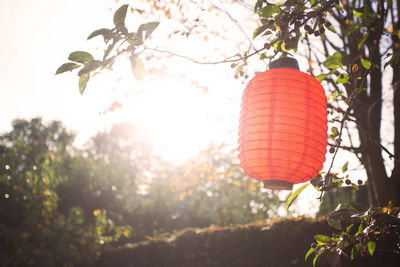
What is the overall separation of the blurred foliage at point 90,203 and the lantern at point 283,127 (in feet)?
6.51

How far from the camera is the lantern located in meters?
1.63

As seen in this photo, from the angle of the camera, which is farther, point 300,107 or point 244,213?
point 244,213

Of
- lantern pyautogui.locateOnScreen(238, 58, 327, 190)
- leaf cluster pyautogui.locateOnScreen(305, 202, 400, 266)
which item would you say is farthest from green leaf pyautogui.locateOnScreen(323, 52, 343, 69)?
leaf cluster pyautogui.locateOnScreen(305, 202, 400, 266)

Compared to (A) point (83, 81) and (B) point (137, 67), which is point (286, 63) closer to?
(B) point (137, 67)

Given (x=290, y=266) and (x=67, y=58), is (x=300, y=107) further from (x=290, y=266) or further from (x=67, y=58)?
(x=290, y=266)

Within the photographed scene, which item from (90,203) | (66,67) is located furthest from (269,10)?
(90,203)

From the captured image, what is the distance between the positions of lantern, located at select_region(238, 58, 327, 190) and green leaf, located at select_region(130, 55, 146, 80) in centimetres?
68

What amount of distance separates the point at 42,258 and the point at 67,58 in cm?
629

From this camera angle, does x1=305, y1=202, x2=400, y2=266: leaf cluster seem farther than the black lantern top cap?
No

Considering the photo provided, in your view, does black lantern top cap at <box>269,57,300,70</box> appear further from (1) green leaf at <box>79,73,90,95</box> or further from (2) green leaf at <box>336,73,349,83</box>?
(1) green leaf at <box>79,73,90,95</box>

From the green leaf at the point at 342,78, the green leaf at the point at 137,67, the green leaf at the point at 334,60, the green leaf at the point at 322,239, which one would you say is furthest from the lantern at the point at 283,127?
the green leaf at the point at 137,67

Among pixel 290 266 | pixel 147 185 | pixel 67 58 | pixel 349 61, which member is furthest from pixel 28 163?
pixel 349 61

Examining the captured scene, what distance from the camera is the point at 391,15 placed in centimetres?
380

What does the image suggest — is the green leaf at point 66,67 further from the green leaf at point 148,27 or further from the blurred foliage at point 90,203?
the blurred foliage at point 90,203
